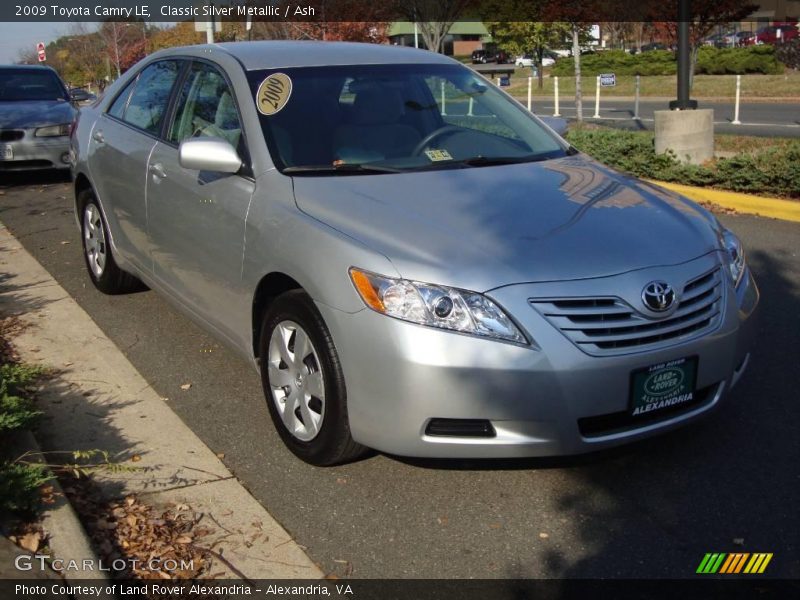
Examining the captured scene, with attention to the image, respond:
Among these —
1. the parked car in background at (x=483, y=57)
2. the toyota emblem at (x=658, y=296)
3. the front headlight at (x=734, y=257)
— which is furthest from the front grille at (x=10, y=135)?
the parked car in background at (x=483, y=57)

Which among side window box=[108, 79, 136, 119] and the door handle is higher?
side window box=[108, 79, 136, 119]

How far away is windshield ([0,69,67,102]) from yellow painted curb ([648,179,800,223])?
8890 mm

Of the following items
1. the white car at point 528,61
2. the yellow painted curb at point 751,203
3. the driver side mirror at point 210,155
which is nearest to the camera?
the driver side mirror at point 210,155

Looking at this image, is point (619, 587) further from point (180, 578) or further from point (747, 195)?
point (747, 195)

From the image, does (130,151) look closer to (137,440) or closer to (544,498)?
(137,440)

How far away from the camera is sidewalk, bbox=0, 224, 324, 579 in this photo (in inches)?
131

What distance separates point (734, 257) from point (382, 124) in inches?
70.1

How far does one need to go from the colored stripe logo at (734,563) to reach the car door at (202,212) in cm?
214

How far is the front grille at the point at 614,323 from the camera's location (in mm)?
3297

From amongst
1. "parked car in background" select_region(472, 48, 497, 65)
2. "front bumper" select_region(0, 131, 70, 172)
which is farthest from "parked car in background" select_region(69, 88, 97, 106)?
"parked car in background" select_region(472, 48, 497, 65)

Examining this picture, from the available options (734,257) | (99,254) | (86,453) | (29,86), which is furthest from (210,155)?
(29,86)

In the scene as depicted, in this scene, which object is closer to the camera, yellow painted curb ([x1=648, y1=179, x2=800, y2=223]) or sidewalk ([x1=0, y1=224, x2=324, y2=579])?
sidewalk ([x1=0, y1=224, x2=324, y2=579])

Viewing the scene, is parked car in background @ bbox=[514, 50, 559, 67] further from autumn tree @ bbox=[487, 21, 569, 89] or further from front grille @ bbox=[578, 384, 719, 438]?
front grille @ bbox=[578, 384, 719, 438]

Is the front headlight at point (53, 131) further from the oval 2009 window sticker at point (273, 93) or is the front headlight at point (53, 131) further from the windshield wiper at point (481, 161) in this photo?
the windshield wiper at point (481, 161)
